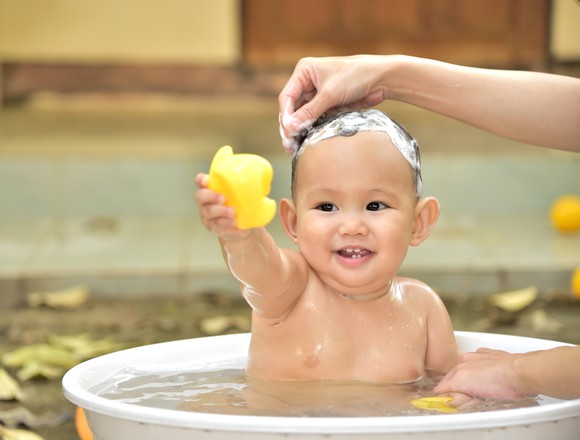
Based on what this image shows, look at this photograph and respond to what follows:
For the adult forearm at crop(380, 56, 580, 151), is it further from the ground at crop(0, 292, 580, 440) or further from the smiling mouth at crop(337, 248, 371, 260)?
the ground at crop(0, 292, 580, 440)

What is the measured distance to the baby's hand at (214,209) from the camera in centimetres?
135

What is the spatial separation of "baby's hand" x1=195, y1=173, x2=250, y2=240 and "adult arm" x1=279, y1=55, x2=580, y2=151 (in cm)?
42

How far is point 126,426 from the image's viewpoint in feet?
4.51

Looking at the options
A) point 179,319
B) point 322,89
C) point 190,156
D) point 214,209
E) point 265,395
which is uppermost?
point 322,89

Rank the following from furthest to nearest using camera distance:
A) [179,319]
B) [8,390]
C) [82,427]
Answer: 1. [179,319]
2. [8,390]
3. [82,427]

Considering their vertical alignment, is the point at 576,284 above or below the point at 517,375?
below

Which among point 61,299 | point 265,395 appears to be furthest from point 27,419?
point 61,299

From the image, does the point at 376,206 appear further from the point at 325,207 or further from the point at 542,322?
the point at 542,322

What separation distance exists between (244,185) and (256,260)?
0.17m

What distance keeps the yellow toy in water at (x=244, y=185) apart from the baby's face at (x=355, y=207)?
261mm

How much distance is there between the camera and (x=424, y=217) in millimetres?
1734

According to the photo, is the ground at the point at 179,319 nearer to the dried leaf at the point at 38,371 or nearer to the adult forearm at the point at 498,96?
the dried leaf at the point at 38,371

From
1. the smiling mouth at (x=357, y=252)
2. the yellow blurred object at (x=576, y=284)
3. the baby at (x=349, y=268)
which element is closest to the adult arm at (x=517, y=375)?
the baby at (x=349, y=268)

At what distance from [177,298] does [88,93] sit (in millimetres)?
2269
